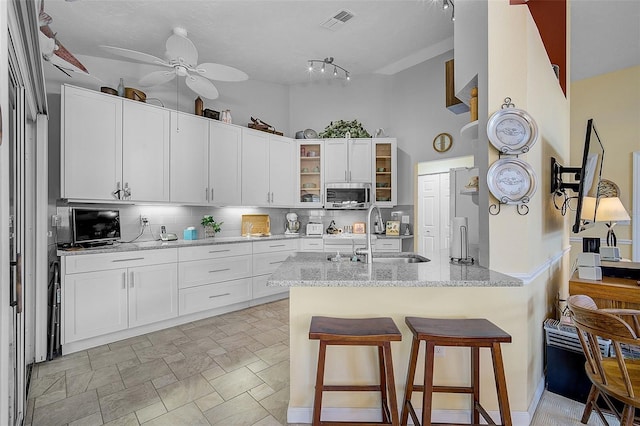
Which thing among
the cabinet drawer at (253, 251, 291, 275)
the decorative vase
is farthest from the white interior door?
the decorative vase

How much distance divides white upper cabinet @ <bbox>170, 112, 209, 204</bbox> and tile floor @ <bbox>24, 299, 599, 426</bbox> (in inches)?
65.6

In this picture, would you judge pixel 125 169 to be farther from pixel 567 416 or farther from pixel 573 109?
pixel 573 109

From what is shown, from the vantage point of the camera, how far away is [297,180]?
16.9 ft

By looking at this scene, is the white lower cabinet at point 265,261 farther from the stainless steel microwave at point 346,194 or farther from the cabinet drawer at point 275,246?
the stainless steel microwave at point 346,194

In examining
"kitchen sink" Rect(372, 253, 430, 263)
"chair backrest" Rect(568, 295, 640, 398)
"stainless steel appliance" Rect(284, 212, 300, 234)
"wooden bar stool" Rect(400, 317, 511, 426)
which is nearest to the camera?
"chair backrest" Rect(568, 295, 640, 398)

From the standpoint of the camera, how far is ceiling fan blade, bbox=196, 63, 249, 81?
3.15 m

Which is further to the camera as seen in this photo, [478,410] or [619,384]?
[478,410]

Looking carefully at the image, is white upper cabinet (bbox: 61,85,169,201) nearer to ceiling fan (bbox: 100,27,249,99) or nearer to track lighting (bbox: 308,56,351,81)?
ceiling fan (bbox: 100,27,249,99)

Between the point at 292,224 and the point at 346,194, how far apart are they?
1.05 metres

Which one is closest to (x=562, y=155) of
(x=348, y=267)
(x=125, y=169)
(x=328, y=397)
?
(x=348, y=267)

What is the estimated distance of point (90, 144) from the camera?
3.20m

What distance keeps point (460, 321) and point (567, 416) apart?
1.03 metres

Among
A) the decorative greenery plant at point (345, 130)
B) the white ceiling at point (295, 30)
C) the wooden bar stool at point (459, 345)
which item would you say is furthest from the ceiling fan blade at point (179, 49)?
the wooden bar stool at point (459, 345)

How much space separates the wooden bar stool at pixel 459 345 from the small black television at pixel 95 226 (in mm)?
3151
